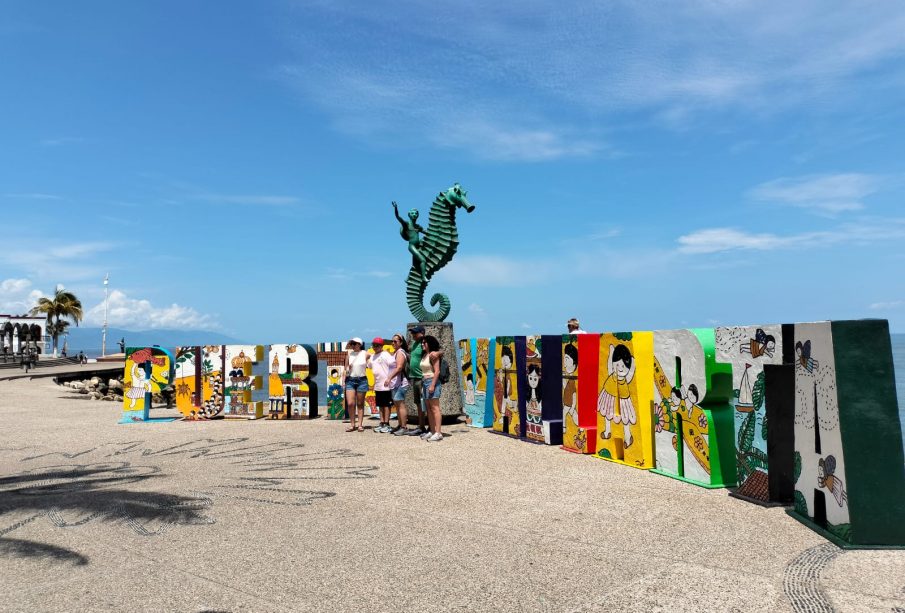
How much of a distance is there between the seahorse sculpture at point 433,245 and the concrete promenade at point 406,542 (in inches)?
203

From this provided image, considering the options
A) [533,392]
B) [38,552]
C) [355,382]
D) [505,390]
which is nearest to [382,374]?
[355,382]

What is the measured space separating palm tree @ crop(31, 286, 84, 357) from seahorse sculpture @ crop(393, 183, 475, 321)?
77374mm

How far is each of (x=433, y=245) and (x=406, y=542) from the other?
942cm

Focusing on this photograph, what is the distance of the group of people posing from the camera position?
1123 cm

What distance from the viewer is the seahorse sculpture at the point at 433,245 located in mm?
13958

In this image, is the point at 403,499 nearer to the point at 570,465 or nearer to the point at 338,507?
the point at 338,507

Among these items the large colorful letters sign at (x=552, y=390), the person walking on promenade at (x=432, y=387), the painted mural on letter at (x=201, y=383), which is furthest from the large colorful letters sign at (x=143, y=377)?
the large colorful letters sign at (x=552, y=390)

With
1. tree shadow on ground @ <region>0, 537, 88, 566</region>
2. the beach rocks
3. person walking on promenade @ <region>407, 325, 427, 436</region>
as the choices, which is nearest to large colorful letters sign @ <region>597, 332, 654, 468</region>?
person walking on promenade @ <region>407, 325, 427, 436</region>

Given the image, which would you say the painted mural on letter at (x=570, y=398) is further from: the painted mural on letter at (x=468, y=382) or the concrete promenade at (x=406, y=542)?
the painted mural on letter at (x=468, y=382)

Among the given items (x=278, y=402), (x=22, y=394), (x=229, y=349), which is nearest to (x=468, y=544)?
(x=278, y=402)

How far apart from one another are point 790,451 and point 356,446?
21.1 feet

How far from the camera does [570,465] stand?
8734 millimetres

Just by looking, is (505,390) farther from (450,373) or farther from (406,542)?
(406,542)

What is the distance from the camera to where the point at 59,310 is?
80188 mm
